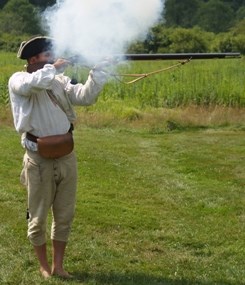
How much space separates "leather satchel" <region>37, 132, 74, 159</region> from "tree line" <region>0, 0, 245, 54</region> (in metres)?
3.65

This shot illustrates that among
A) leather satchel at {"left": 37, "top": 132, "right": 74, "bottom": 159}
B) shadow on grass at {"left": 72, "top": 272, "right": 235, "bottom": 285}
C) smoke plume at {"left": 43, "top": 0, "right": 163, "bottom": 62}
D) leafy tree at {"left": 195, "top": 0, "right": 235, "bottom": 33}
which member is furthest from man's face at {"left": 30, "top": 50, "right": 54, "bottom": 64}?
leafy tree at {"left": 195, "top": 0, "right": 235, "bottom": 33}

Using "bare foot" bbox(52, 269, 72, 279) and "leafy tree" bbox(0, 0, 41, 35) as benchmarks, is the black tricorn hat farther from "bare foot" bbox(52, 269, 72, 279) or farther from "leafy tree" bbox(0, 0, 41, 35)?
"leafy tree" bbox(0, 0, 41, 35)

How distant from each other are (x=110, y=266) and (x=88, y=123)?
10.0m

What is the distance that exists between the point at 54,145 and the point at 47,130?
0.16 m

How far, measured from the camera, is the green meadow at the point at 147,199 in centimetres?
570

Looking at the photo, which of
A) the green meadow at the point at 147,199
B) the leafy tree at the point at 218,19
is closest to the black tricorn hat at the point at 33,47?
the green meadow at the point at 147,199

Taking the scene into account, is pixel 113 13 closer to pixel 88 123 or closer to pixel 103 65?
pixel 103 65

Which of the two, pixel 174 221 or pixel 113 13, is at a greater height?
pixel 113 13

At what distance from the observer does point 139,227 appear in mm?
6910

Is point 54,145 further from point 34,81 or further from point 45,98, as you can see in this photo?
point 34,81

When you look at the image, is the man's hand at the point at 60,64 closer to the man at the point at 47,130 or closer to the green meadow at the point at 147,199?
the man at the point at 47,130

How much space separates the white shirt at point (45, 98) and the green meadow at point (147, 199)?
1132 millimetres

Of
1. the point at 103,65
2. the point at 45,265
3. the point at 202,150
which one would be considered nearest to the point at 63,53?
the point at 103,65

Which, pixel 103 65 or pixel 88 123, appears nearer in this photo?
pixel 103 65
